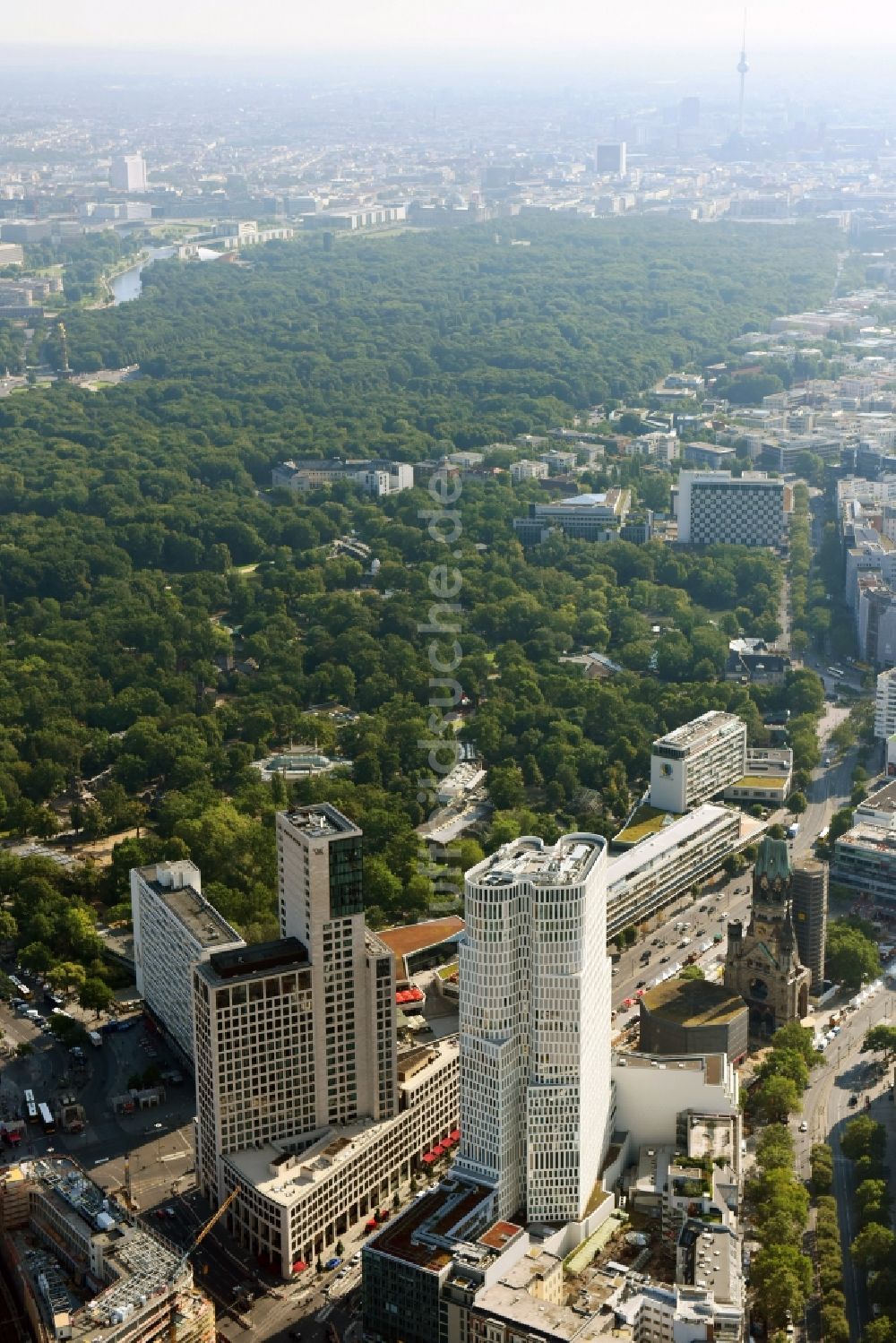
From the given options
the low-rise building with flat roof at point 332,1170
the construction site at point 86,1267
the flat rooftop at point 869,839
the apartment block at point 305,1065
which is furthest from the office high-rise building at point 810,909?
the construction site at point 86,1267

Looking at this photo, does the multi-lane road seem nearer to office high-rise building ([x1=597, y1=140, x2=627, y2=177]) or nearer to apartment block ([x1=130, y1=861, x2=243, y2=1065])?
apartment block ([x1=130, y1=861, x2=243, y2=1065])

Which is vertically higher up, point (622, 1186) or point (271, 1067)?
point (271, 1067)

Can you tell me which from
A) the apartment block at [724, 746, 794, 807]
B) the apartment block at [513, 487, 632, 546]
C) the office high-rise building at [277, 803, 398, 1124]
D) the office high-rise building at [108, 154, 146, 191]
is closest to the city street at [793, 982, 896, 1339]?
the office high-rise building at [277, 803, 398, 1124]

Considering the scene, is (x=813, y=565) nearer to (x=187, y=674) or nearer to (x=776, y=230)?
(x=187, y=674)

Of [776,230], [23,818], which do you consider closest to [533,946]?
[23,818]

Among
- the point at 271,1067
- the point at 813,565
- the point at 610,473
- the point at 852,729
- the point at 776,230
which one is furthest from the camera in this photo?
the point at 776,230

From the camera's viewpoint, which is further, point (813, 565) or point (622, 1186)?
point (813, 565)
